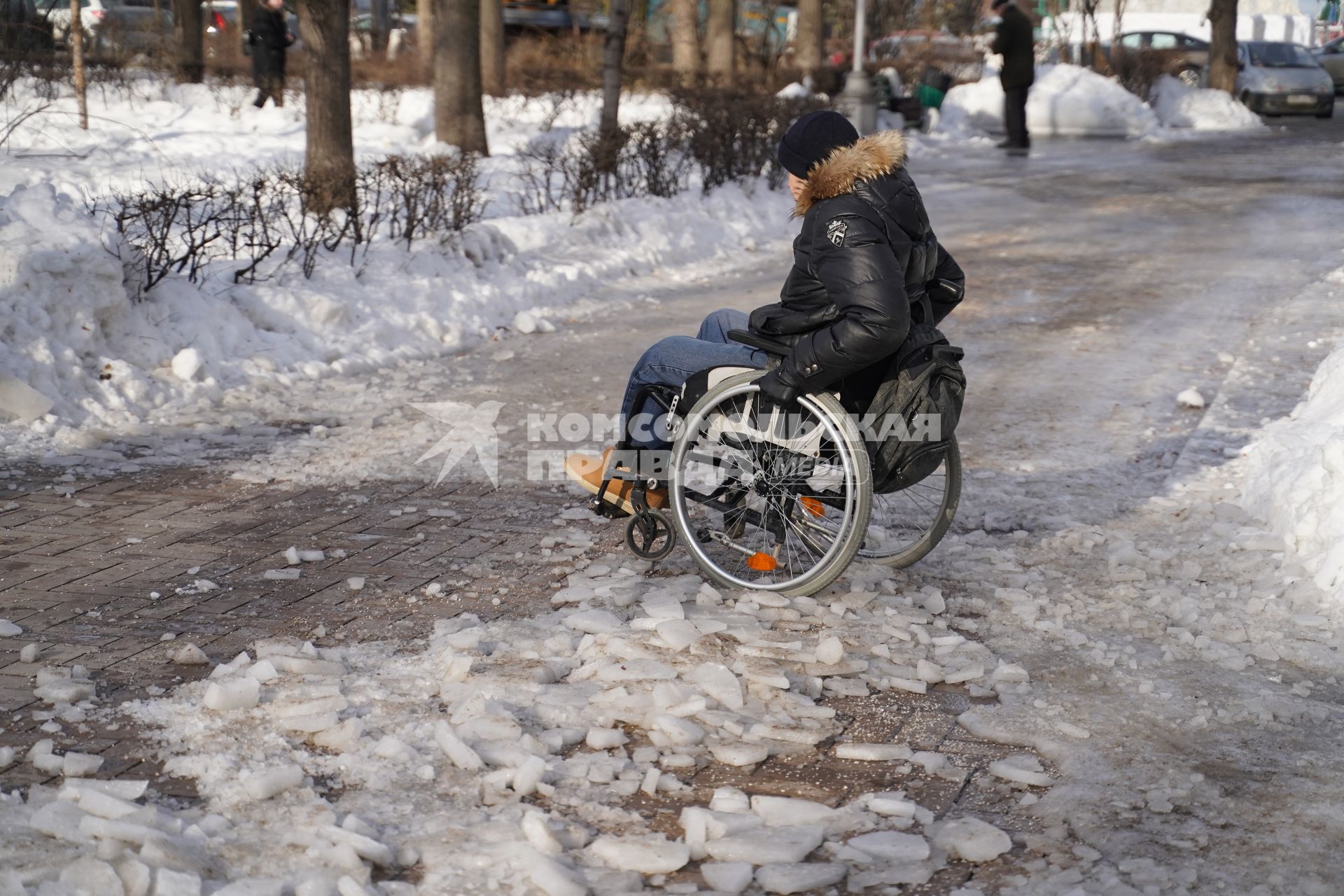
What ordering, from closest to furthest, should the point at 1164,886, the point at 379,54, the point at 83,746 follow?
the point at 1164,886, the point at 83,746, the point at 379,54

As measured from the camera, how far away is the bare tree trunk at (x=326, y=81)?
10.9m

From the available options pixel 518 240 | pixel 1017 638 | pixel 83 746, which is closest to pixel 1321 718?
pixel 1017 638

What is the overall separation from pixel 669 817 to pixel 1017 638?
163cm

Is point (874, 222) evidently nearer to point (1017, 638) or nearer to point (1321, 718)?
point (1017, 638)

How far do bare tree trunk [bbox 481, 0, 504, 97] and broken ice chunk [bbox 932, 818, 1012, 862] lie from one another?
19637mm

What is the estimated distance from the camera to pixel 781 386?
448 centimetres

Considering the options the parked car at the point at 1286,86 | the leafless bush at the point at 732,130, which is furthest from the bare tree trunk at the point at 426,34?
the parked car at the point at 1286,86

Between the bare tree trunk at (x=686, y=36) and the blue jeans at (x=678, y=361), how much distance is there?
1947 cm

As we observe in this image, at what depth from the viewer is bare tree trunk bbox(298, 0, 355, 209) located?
1091cm

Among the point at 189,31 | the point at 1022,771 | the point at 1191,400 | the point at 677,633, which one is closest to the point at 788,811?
the point at 1022,771

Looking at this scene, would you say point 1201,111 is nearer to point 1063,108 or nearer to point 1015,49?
point 1063,108

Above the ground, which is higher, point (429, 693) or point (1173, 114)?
point (1173, 114)

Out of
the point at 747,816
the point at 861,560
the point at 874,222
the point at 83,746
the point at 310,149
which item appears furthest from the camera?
the point at 310,149

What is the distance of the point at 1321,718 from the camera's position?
13.0 feet
